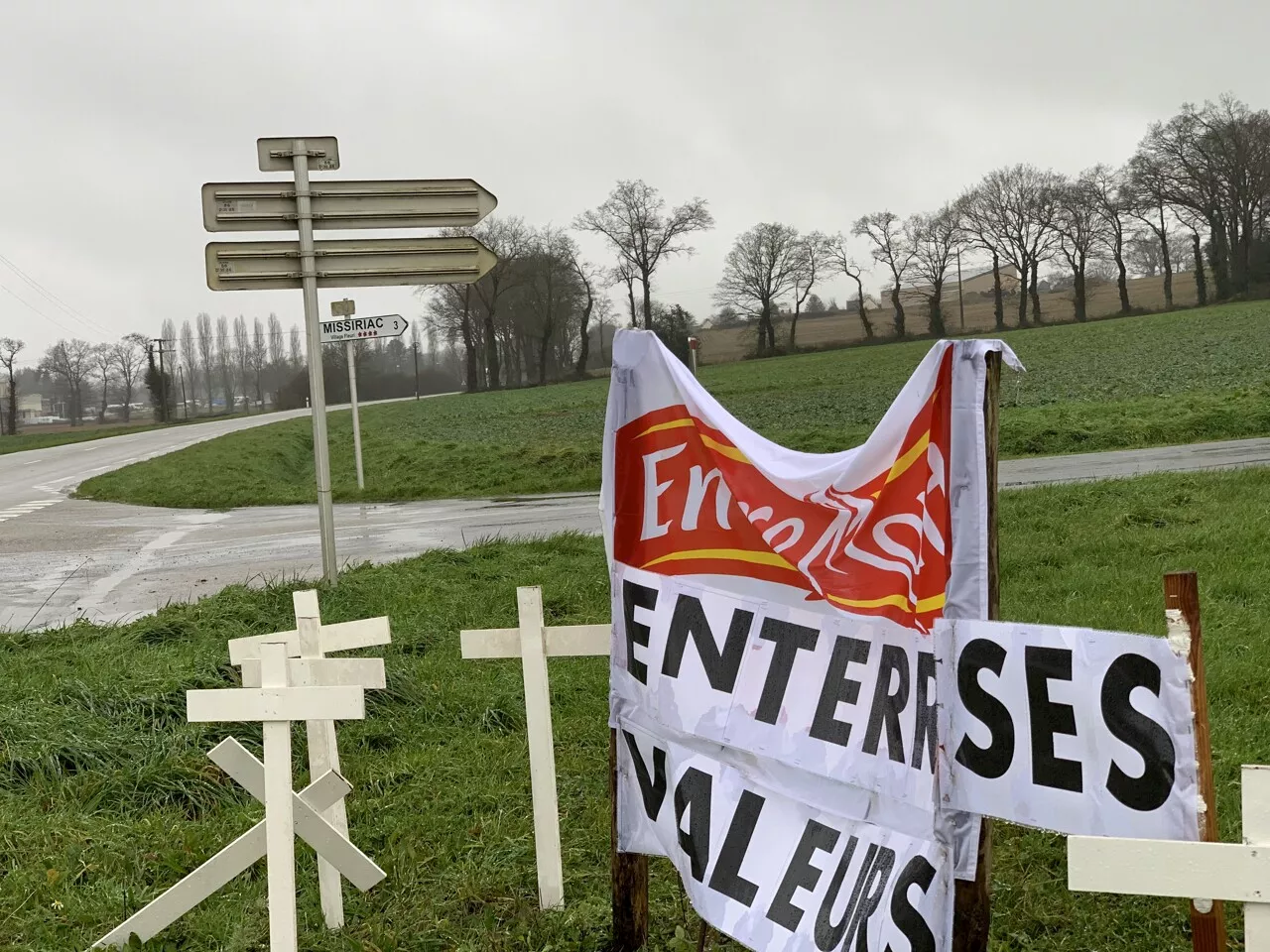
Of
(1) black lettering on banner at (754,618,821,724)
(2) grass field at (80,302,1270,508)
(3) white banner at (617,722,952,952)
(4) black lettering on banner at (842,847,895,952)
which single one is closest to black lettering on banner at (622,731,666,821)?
(3) white banner at (617,722,952,952)

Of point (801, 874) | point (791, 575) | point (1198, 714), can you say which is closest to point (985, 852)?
point (801, 874)

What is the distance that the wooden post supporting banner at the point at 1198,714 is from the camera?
2.06 m

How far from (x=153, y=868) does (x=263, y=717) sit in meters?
1.83

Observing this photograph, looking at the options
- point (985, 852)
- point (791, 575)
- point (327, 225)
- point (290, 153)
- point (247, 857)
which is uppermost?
point (290, 153)

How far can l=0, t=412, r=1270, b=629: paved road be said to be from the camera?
1055cm

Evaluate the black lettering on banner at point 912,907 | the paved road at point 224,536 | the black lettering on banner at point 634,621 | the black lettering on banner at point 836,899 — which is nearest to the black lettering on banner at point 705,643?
the black lettering on banner at point 634,621

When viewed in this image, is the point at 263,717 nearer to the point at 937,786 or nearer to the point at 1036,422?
the point at 937,786

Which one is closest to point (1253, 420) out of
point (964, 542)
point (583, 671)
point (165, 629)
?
point (583, 671)

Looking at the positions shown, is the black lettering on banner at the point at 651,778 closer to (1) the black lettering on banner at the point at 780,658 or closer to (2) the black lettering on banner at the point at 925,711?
(1) the black lettering on banner at the point at 780,658

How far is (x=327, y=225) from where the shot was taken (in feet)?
26.7

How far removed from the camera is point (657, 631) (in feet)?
10.7

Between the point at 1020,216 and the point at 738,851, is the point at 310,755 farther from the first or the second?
the point at 1020,216

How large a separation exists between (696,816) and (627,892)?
547 mm

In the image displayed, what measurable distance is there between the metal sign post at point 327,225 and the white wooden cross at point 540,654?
4.78m
